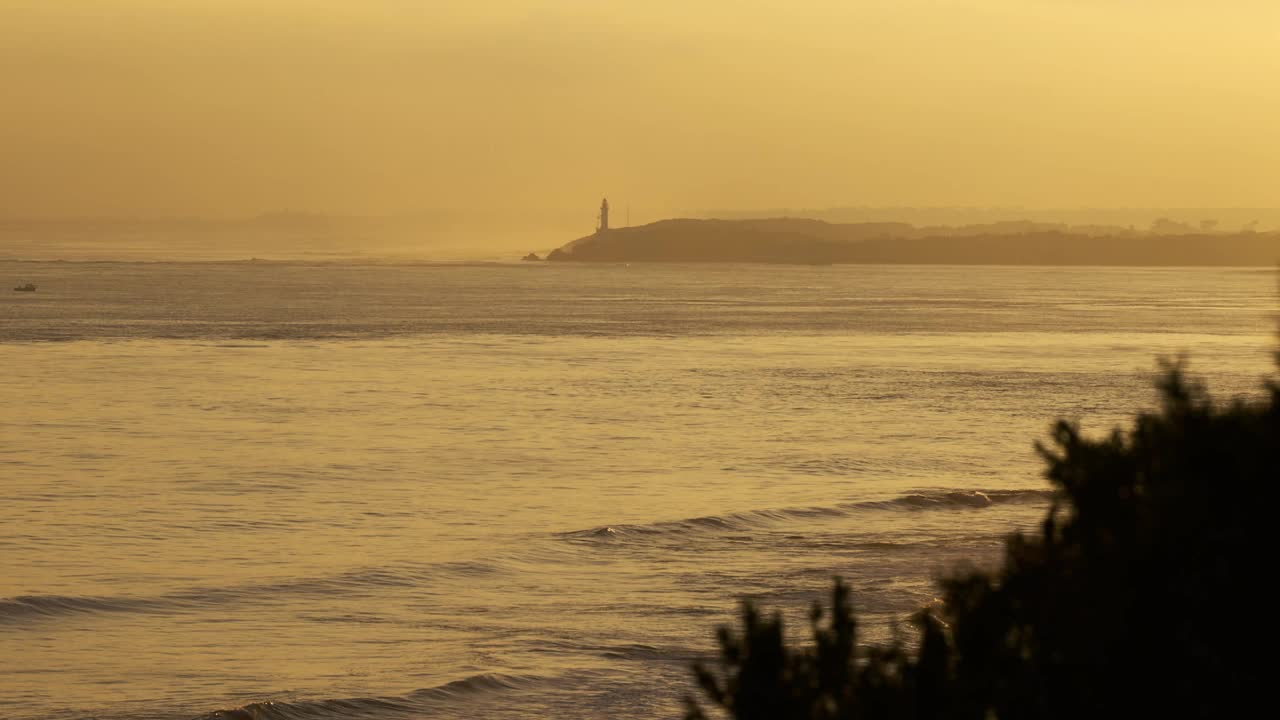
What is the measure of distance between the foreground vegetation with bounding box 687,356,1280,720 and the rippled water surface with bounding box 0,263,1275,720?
8.24 meters

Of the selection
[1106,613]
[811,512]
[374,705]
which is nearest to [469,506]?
[811,512]

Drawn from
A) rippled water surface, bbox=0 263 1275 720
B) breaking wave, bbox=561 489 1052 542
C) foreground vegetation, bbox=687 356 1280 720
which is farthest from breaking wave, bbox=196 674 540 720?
foreground vegetation, bbox=687 356 1280 720

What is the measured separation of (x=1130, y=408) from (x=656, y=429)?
508 inches

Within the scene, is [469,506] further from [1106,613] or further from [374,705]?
[1106,613]

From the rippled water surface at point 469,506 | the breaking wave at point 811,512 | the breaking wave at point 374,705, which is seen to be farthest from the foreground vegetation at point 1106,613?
the breaking wave at point 811,512

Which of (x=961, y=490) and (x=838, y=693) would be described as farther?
(x=961, y=490)

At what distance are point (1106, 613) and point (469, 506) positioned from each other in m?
20.1

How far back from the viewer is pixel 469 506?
80.3 feet

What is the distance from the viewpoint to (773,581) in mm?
18547

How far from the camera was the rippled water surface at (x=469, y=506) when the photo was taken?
48.5ft

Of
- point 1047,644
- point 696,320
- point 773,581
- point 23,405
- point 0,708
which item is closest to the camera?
point 1047,644

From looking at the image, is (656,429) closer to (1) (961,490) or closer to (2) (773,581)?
(1) (961,490)

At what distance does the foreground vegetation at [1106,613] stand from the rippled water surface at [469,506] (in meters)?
8.24

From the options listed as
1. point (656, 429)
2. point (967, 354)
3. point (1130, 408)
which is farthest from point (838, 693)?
point (967, 354)
